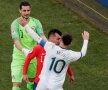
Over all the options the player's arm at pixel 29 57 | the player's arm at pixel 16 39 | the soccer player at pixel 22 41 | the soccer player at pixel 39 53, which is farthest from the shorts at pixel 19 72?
the player's arm at pixel 29 57

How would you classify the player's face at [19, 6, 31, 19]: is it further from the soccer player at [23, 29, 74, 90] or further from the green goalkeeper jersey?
the soccer player at [23, 29, 74, 90]

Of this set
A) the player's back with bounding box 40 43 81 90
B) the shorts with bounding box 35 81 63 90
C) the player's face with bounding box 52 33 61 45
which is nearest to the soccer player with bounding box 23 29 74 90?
the player's face with bounding box 52 33 61 45

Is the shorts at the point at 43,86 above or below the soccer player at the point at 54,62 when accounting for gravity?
below

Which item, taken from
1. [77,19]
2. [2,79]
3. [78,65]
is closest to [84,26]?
[77,19]

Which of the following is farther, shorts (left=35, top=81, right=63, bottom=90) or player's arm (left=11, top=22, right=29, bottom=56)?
player's arm (left=11, top=22, right=29, bottom=56)

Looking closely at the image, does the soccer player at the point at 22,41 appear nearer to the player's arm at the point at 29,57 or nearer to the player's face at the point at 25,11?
the player's face at the point at 25,11

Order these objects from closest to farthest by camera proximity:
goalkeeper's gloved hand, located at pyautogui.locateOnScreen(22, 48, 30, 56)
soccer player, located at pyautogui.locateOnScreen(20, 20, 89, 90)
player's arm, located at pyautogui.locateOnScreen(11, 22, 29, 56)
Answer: soccer player, located at pyautogui.locateOnScreen(20, 20, 89, 90) < goalkeeper's gloved hand, located at pyautogui.locateOnScreen(22, 48, 30, 56) < player's arm, located at pyautogui.locateOnScreen(11, 22, 29, 56)

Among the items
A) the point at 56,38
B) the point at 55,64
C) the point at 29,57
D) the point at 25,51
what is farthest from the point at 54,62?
the point at 25,51

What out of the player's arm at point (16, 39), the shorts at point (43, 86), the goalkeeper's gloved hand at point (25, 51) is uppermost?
the player's arm at point (16, 39)

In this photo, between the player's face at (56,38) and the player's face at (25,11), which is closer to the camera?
the player's face at (56,38)

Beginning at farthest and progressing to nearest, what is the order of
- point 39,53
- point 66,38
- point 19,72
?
point 19,72 < point 39,53 < point 66,38

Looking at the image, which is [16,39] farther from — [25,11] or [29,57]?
[29,57]

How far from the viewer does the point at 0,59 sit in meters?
17.1

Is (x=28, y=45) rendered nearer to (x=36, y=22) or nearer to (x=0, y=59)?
(x=36, y=22)
